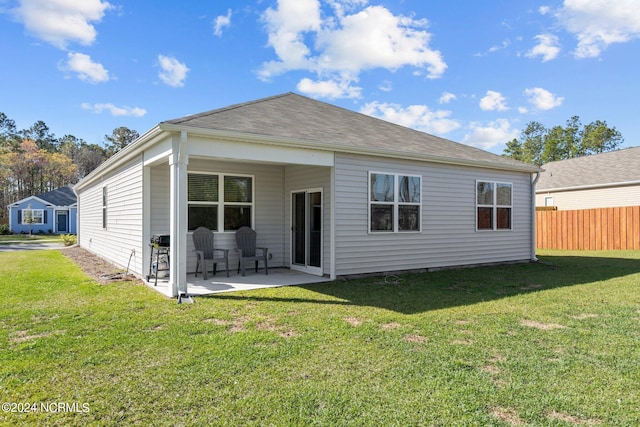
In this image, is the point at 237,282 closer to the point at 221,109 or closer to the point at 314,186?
the point at 314,186

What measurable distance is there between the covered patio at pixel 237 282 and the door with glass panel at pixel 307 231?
1.11ft

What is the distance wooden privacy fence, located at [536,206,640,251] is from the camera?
1420 cm

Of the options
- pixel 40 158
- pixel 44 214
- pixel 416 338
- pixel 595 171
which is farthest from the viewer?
pixel 40 158

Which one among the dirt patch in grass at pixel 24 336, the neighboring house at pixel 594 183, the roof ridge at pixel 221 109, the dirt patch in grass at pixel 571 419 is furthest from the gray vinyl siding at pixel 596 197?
the dirt patch in grass at pixel 24 336

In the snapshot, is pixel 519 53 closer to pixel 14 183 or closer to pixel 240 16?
pixel 240 16

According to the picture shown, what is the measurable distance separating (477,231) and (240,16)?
9445mm

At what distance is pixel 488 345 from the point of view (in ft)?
12.6

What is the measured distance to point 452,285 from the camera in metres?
7.15

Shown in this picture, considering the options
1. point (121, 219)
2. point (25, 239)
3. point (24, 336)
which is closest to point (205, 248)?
point (121, 219)

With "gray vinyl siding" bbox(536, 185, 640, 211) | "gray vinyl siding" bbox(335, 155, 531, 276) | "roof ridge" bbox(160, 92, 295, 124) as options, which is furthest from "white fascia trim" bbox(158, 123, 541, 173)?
"gray vinyl siding" bbox(536, 185, 640, 211)

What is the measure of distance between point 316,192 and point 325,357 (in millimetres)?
5092

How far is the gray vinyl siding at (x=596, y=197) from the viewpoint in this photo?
1703 centimetres

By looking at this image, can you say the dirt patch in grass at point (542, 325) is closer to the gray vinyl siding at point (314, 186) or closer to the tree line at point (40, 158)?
the gray vinyl siding at point (314, 186)

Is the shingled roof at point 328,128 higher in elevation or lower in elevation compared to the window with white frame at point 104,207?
higher
